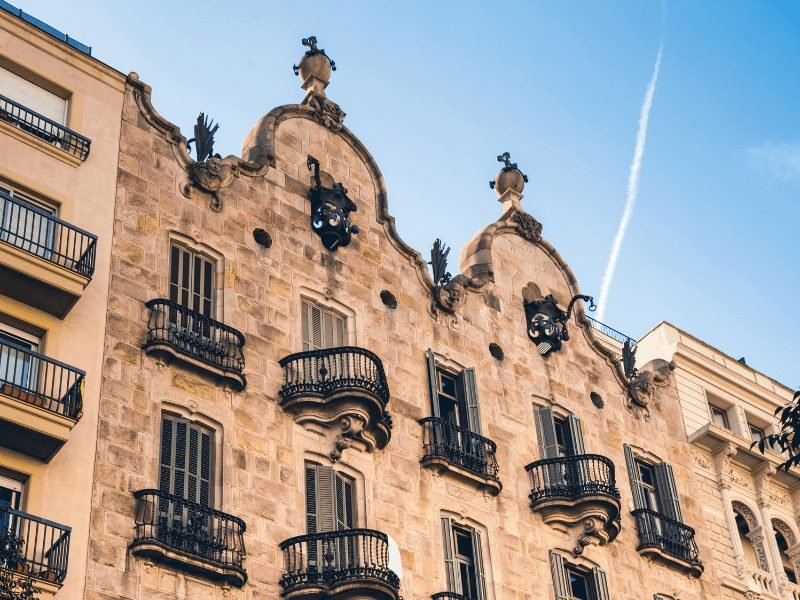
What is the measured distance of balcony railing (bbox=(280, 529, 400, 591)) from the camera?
28.0 m

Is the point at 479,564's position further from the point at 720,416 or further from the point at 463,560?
the point at 720,416

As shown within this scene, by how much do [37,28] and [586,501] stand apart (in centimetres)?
1769

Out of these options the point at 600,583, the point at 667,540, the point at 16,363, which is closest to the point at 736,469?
the point at 667,540

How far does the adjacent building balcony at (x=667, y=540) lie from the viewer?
37.2 m

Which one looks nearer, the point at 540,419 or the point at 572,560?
the point at 572,560

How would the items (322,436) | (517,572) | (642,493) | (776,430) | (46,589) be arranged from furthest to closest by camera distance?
1. (776,430)
2. (642,493)
3. (517,572)
4. (322,436)
5. (46,589)

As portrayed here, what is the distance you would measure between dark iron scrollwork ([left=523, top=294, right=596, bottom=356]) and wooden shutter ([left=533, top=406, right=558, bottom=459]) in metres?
2.11

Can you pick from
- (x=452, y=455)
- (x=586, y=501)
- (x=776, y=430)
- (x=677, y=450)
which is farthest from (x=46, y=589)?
(x=776, y=430)

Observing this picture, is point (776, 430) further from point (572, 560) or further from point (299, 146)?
point (299, 146)

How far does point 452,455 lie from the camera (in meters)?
33.6

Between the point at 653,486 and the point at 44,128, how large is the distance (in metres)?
20.2

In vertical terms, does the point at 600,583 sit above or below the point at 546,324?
below

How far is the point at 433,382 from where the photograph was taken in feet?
115

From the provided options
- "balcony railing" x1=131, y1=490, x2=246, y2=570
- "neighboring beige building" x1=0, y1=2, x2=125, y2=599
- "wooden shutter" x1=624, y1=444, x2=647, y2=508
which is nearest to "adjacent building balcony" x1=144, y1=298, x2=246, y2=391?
"neighboring beige building" x1=0, y1=2, x2=125, y2=599
